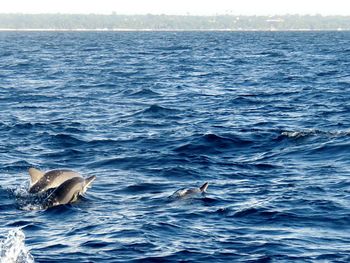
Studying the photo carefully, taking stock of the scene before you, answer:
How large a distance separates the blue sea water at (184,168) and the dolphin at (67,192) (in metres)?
0.27

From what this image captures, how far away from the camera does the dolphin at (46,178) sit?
59.3 feet

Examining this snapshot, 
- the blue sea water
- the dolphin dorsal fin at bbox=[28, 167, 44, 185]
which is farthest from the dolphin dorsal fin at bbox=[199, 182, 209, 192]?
the dolphin dorsal fin at bbox=[28, 167, 44, 185]

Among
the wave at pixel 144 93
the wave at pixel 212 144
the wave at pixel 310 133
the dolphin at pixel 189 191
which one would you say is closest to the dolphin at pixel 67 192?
the dolphin at pixel 189 191

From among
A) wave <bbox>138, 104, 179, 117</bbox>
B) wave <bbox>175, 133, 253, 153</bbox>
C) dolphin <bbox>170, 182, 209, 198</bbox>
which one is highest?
dolphin <bbox>170, 182, 209, 198</bbox>

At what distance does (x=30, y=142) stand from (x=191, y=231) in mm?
11114

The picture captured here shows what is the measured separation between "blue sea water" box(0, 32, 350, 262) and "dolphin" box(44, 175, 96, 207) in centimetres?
27

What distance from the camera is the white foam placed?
42.8 feet

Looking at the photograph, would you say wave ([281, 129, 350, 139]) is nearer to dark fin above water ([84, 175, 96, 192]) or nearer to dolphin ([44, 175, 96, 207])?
dark fin above water ([84, 175, 96, 192])

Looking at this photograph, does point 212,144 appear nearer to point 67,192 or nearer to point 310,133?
point 310,133

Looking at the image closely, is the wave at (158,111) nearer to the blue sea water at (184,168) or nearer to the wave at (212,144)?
the blue sea water at (184,168)

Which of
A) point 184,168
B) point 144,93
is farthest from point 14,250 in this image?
A: point 144,93

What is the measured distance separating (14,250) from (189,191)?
5.17 m

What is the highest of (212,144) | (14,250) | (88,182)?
(14,250)

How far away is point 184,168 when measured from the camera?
68.7 feet
